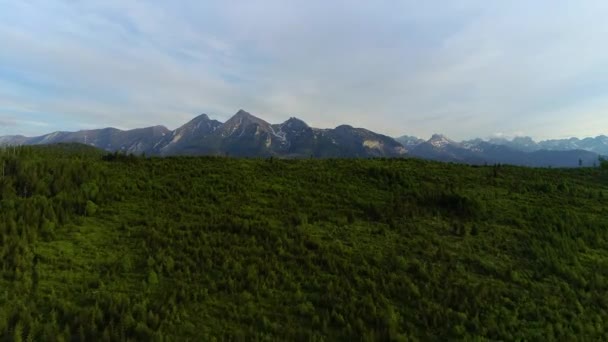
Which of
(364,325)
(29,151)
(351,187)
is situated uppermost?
(29,151)

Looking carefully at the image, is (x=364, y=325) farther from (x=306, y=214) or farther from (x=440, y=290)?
(x=306, y=214)

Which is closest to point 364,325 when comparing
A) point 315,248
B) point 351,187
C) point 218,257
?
point 315,248

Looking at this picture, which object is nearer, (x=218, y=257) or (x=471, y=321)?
(x=471, y=321)

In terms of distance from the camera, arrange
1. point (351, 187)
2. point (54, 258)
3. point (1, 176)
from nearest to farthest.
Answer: point (54, 258) < point (1, 176) < point (351, 187)

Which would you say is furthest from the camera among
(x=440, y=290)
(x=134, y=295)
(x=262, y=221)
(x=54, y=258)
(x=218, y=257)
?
(x=262, y=221)

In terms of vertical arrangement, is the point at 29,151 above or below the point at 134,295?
above

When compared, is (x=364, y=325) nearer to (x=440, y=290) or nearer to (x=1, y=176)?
(x=440, y=290)
